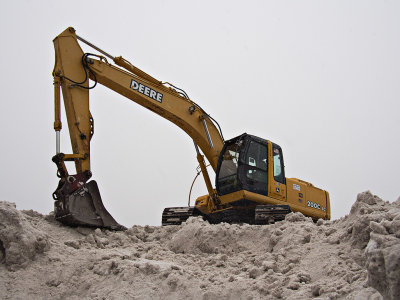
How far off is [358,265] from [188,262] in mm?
2347

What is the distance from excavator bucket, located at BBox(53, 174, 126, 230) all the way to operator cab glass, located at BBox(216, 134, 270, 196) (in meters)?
2.56

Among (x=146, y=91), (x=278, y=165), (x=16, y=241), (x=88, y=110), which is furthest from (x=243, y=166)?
(x=16, y=241)

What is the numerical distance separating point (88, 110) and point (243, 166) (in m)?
3.17

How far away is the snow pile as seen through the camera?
15.8ft

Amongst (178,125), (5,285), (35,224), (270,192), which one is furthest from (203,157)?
(5,285)

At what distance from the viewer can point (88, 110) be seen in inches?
339

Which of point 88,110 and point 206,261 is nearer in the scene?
point 206,261

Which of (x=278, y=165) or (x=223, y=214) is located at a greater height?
(x=278, y=165)

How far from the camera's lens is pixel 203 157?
35.1ft

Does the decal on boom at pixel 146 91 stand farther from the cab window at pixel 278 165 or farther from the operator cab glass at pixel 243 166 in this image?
the cab window at pixel 278 165

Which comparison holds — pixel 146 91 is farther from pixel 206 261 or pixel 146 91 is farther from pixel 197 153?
pixel 206 261

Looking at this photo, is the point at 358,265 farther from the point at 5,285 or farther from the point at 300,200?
the point at 300,200

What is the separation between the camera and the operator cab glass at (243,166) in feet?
31.7

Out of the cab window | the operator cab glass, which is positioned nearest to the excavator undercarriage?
the operator cab glass
